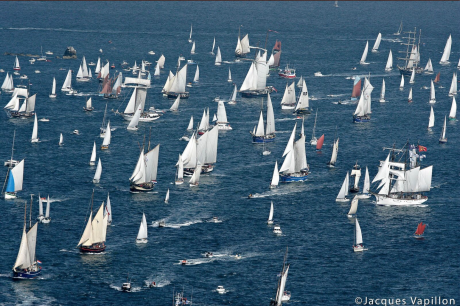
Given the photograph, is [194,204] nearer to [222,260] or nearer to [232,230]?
[232,230]

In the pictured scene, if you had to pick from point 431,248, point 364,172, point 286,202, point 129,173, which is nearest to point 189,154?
point 129,173

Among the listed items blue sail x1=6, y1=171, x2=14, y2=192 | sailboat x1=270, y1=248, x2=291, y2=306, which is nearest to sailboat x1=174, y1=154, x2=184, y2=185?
blue sail x1=6, y1=171, x2=14, y2=192

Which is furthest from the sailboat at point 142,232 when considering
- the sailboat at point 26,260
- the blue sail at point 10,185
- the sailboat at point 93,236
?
the blue sail at point 10,185

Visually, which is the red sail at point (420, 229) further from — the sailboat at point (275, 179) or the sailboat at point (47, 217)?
the sailboat at point (47, 217)

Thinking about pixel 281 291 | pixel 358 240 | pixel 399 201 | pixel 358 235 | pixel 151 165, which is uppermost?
pixel 151 165

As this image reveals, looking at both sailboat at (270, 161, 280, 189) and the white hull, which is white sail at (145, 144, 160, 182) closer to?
sailboat at (270, 161, 280, 189)

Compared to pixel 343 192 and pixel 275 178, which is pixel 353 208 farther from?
pixel 275 178

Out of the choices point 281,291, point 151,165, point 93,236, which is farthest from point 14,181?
point 281,291
